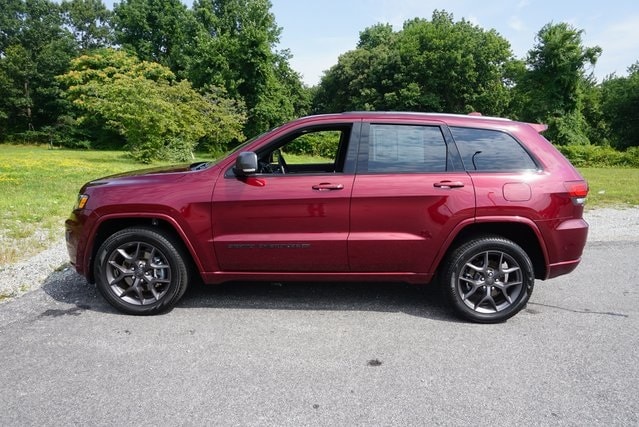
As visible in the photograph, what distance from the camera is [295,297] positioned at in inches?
166

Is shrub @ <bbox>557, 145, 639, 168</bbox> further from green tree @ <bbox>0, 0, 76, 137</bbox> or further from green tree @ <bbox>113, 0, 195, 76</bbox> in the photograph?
green tree @ <bbox>0, 0, 76, 137</bbox>

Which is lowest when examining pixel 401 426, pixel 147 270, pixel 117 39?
pixel 401 426

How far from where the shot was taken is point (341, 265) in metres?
3.70

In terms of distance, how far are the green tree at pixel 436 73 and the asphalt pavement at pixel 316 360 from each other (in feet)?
133

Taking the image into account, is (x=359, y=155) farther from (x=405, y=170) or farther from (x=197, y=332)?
(x=197, y=332)

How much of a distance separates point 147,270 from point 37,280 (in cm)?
172

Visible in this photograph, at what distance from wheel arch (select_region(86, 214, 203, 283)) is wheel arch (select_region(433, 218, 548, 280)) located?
7.12 ft

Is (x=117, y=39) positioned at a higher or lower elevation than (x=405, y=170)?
higher

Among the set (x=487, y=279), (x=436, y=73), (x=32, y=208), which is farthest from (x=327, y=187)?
(x=436, y=73)

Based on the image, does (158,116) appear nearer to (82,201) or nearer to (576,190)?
(82,201)

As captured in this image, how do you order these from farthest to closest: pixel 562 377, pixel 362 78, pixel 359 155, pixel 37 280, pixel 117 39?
pixel 117 39
pixel 362 78
pixel 37 280
pixel 359 155
pixel 562 377

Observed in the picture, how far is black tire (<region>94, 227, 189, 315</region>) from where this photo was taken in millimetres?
3717

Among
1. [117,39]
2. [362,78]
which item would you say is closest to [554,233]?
[362,78]

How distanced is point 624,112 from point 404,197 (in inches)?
1747
